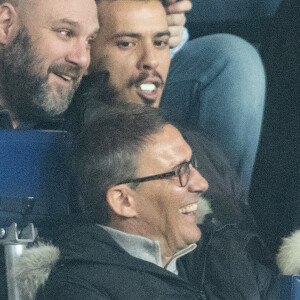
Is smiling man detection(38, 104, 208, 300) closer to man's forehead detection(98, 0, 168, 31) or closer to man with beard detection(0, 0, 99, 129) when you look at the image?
man with beard detection(0, 0, 99, 129)

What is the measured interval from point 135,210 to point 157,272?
0.15m

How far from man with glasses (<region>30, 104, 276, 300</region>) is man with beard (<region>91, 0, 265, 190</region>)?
0.28 metres

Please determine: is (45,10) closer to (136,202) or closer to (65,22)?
(65,22)

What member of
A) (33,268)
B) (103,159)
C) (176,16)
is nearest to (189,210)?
(103,159)

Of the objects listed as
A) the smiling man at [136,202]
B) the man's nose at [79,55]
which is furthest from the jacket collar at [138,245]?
the man's nose at [79,55]

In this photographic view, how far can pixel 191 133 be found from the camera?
2.08m

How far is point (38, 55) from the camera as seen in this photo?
1887 millimetres

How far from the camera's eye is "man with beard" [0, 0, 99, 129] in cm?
187

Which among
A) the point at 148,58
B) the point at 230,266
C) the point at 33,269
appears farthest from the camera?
the point at 148,58

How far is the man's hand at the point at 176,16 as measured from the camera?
214cm

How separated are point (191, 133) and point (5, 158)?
0.60 m

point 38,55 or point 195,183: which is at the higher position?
point 38,55

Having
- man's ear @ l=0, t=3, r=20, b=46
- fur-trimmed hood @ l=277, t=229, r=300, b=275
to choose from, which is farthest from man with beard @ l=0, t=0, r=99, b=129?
fur-trimmed hood @ l=277, t=229, r=300, b=275

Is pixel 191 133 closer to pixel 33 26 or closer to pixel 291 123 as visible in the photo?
pixel 291 123
